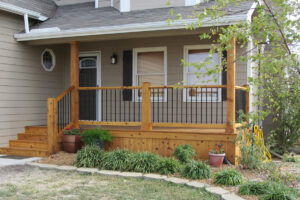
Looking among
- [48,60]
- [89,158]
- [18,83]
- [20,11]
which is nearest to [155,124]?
[89,158]

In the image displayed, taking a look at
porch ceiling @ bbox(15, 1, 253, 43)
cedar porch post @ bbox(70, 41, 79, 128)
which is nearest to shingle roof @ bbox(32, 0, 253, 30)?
porch ceiling @ bbox(15, 1, 253, 43)

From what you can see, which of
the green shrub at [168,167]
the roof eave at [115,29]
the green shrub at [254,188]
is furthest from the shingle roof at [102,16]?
the green shrub at [254,188]

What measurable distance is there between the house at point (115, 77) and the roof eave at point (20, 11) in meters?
0.03

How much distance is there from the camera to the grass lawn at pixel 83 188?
4512 millimetres

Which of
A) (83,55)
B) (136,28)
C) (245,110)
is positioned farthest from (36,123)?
(245,110)

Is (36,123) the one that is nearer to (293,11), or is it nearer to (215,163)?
(215,163)

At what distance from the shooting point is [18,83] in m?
7.99

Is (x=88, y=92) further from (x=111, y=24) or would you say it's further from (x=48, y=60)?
(x=111, y=24)

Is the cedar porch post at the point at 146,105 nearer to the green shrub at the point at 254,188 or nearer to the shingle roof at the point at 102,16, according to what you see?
the shingle roof at the point at 102,16

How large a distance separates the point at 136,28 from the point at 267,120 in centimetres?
549

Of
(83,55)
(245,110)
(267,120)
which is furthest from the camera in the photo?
(267,120)

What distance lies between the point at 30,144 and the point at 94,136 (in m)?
1.79

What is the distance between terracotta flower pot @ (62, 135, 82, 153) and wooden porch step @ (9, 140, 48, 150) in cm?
A: 52

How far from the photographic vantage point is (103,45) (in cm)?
900
